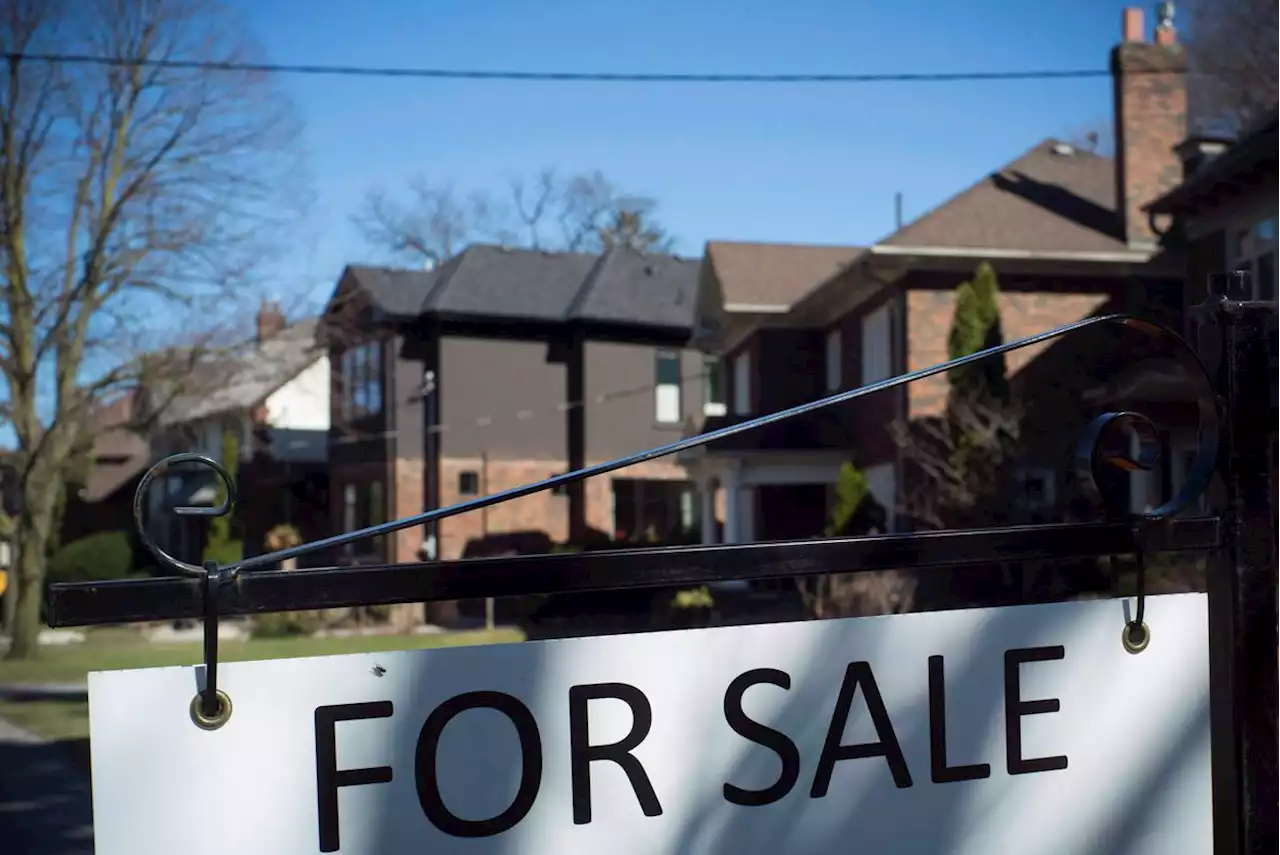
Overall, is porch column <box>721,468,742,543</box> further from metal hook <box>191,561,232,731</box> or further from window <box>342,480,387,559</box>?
metal hook <box>191,561,232,731</box>

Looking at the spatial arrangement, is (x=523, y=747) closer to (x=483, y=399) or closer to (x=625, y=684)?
(x=625, y=684)

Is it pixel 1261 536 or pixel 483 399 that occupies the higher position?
pixel 483 399

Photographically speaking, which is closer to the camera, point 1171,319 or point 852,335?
point 1171,319

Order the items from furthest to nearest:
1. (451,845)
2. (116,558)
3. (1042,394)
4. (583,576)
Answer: (116,558) < (1042,394) < (583,576) < (451,845)

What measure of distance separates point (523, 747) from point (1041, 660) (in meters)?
0.80

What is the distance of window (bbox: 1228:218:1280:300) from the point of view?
14930mm

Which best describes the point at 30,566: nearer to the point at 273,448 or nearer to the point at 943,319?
the point at 273,448

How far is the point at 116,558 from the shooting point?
30.1 m

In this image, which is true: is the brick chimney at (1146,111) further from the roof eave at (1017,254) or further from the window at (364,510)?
the window at (364,510)

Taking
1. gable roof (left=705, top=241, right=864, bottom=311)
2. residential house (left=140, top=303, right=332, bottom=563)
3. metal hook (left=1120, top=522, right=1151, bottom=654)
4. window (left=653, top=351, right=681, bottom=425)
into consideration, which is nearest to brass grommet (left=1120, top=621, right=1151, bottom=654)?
metal hook (left=1120, top=522, right=1151, bottom=654)

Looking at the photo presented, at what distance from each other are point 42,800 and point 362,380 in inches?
913

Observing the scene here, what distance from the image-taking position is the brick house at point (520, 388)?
29.6 m

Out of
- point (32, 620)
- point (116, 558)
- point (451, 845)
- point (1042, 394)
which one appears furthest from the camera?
point (116, 558)

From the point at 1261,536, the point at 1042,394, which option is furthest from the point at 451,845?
the point at 1042,394
